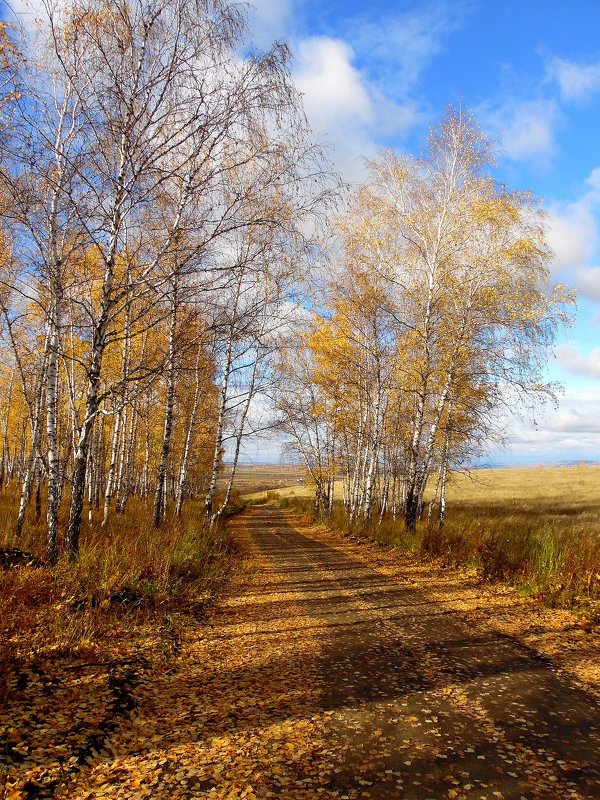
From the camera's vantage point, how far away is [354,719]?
171 inches

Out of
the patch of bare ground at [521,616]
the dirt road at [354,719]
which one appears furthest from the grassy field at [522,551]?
the dirt road at [354,719]

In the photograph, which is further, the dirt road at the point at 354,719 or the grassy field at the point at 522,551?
the grassy field at the point at 522,551

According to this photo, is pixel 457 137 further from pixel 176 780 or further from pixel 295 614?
pixel 176 780

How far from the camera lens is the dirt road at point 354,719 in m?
3.44

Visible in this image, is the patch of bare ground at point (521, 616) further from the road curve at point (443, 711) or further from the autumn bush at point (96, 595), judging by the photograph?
the autumn bush at point (96, 595)

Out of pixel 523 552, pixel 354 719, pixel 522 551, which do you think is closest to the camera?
pixel 354 719

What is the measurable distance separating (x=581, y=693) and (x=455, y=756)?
2147mm

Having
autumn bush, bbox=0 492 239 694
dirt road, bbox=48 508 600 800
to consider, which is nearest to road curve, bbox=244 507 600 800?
dirt road, bbox=48 508 600 800

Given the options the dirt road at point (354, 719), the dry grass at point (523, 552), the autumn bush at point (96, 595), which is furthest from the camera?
the dry grass at point (523, 552)

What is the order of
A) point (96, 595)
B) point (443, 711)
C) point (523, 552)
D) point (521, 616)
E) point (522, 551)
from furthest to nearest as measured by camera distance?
1. point (522, 551)
2. point (523, 552)
3. point (521, 616)
4. point (96, 595)
5. point (443, 711)

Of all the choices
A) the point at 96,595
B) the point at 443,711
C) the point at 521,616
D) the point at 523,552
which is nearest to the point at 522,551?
the point at 523,552

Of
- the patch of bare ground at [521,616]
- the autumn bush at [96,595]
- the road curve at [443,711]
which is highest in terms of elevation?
the autumn bush at [96,595]

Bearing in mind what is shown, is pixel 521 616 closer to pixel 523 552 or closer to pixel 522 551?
pixel 523 552

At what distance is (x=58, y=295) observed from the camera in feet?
24.8
